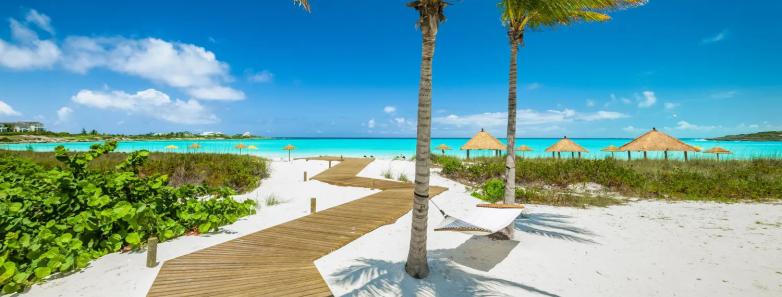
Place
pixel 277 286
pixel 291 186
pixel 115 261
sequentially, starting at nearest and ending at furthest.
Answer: pixel 277 286, pixel 115 261, pixel 291 186

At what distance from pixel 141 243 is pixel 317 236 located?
290 centimetres

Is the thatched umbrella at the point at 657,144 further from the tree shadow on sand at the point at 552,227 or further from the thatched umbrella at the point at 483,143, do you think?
the tree shadow on sand at the point at 552,227

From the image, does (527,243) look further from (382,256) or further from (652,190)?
(652,190)

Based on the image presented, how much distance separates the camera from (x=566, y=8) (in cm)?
685

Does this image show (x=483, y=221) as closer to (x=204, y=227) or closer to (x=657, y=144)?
(x=204, y=227)

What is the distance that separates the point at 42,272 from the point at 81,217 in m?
1.10

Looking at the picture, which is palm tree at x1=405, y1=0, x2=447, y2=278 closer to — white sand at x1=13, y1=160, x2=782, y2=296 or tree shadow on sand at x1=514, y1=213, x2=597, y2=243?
white sand at x1=13, y1=160, x2=782, y2=296

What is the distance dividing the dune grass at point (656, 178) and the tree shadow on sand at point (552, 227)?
2134 mm

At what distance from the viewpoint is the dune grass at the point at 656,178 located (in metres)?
11.6

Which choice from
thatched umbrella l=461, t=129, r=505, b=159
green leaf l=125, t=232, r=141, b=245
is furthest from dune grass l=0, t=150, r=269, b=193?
thatched umbrella l=461, t=129, r=505, b=159

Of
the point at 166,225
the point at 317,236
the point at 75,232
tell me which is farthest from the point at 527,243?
the point at 75,232

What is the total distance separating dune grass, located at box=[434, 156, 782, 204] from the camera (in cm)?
1159

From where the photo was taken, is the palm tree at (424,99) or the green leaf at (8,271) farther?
the palm tree at (424,99)

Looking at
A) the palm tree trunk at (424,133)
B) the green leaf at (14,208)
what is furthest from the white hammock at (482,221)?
the green leaf at (14,208)
